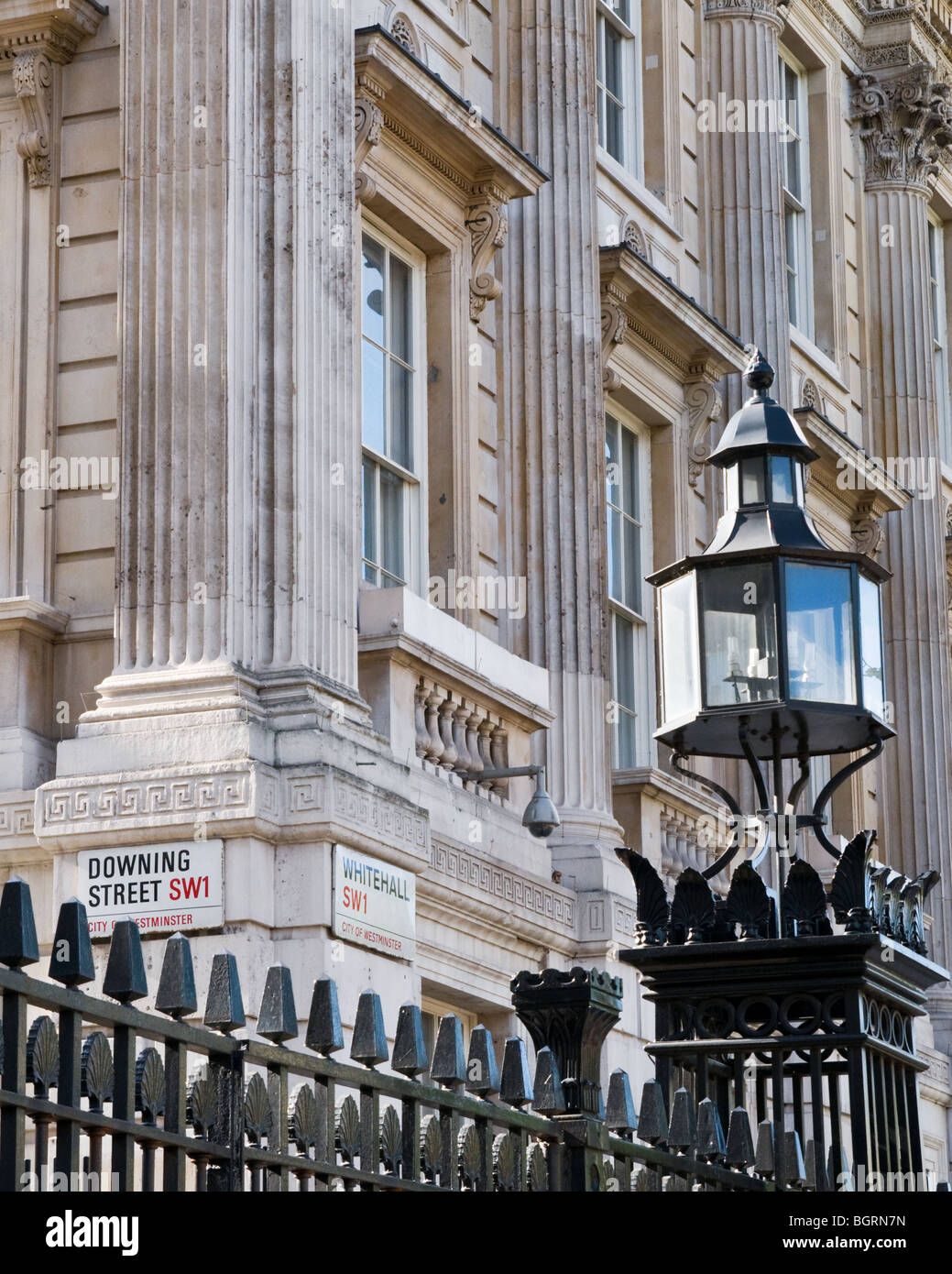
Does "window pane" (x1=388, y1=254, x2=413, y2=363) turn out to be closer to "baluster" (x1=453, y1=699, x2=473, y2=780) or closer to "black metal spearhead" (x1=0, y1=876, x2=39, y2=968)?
"baluster" (x1=453, y1=699, x2=473, y2=780)

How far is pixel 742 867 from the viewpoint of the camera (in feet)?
24.1

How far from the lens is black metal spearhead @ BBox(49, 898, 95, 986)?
14.3 feet

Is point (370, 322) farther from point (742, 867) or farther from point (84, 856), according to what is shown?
point (742, 867)

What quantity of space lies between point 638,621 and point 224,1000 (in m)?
13.9

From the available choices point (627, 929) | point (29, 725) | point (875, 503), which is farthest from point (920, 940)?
point (875, 503)

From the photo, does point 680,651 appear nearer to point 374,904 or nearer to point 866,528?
point 374,904

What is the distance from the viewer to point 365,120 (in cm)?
1401

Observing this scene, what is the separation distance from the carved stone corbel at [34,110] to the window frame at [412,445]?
7.13 feet

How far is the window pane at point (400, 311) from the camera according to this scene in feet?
50.0

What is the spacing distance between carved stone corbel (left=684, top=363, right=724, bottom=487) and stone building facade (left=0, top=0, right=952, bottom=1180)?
3cm

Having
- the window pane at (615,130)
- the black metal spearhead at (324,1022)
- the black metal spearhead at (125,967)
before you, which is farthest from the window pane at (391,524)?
the black metal spearhead at (125,967)

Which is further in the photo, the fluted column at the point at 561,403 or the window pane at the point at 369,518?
the fluted column at the point at 561,403

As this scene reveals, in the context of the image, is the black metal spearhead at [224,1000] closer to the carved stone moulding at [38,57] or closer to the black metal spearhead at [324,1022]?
the black metal spearhead at [324,1022]

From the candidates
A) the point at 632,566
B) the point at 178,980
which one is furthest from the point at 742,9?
the point at 178,980
